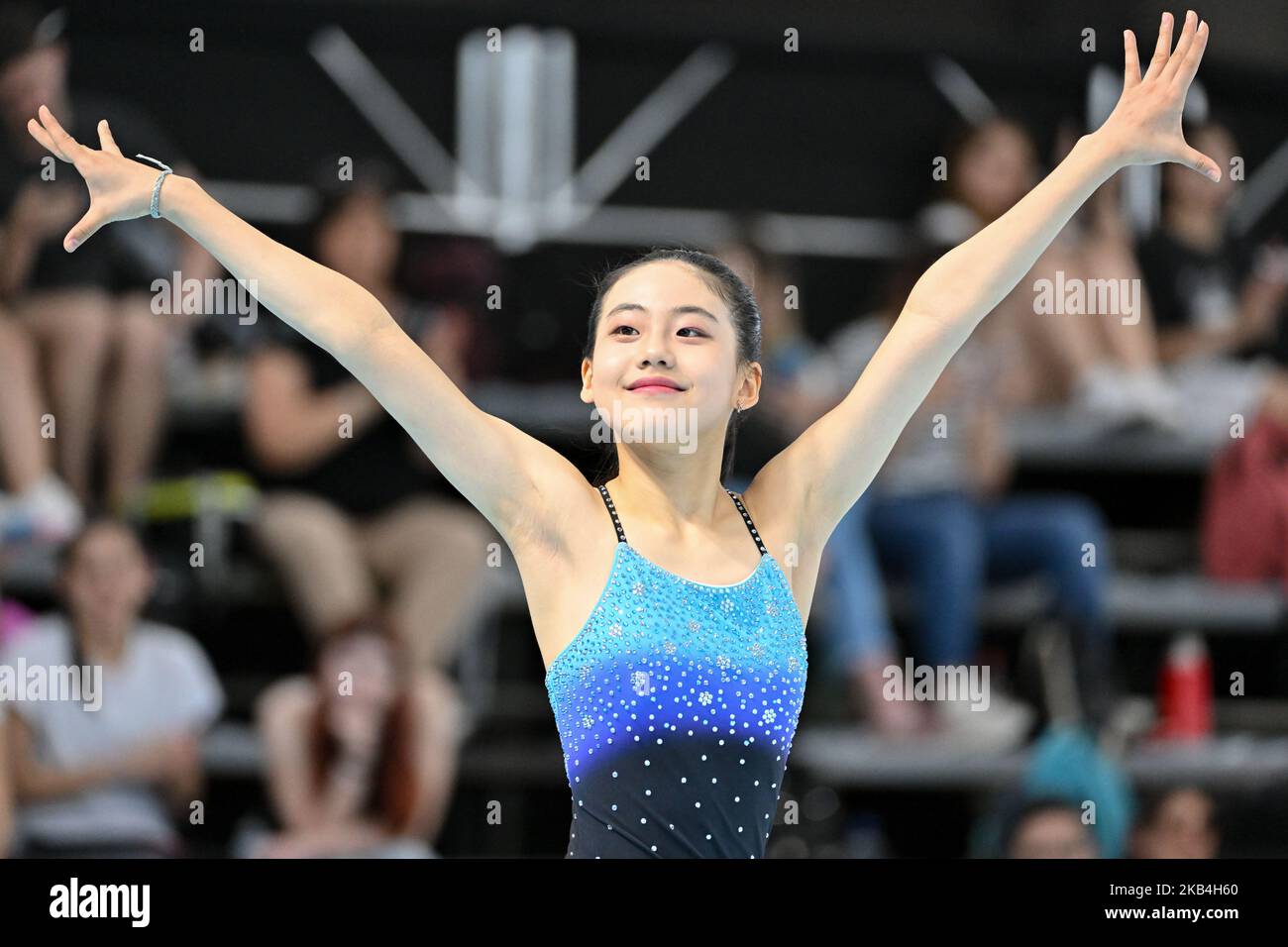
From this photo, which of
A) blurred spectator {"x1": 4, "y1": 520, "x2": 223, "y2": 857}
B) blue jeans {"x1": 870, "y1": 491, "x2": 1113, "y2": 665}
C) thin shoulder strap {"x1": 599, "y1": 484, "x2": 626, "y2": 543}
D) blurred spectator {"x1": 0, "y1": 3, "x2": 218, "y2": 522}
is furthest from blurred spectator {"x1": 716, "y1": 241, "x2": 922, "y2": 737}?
thin shoulder strap {"x1": 599, "y1": 484, "x2": 626, "y2": 543}

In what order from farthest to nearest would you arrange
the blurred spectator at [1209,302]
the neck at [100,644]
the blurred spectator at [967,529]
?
the blurred spectator at [1209,302] < the blurred spectator at [967,529] < the neck at [100,644]

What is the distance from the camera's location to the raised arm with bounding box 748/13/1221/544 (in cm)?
273

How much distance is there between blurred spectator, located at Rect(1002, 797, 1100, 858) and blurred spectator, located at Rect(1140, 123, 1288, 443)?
1.51 meters

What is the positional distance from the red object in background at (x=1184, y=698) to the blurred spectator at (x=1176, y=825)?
23 cm

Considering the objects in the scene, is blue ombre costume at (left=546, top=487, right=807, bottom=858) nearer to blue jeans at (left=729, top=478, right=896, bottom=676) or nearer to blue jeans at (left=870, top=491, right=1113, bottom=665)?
blue jeans at (left=729, top=478, right=896, bottom=676)

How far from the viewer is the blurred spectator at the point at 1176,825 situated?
16.9 feet

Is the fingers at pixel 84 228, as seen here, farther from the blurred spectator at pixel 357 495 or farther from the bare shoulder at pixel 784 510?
the blurred spectator at pixel 357 495

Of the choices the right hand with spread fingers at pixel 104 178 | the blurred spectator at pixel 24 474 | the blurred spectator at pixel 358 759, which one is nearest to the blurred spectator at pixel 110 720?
the blurred spectator at pixel 24 474

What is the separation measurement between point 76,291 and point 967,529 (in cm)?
286

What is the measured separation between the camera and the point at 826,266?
5.91 meters

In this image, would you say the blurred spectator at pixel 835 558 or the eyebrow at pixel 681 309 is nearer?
the eyebrow at pixel 681 309

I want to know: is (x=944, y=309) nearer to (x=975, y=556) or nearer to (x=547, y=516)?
(x=547, y=516)
